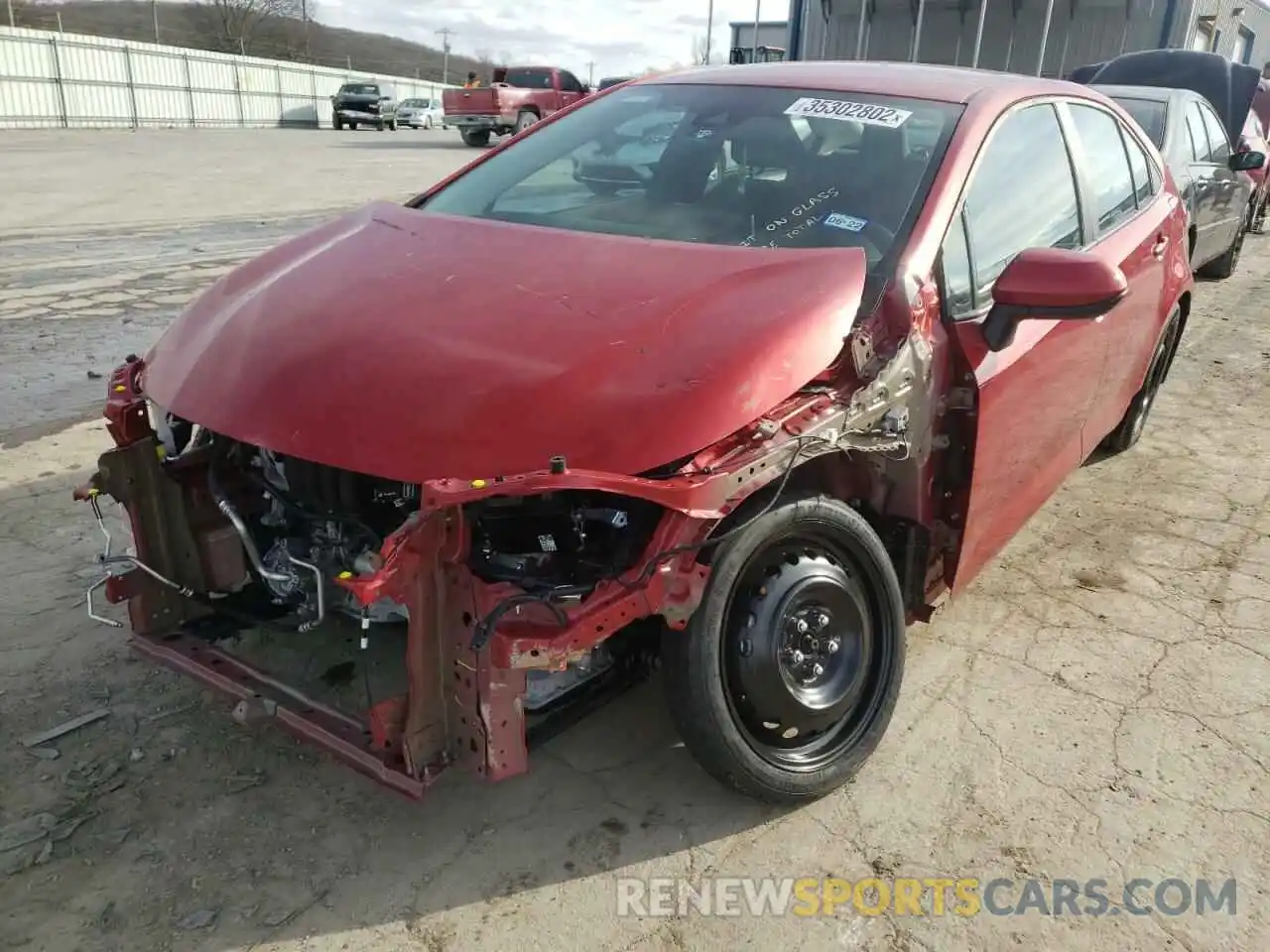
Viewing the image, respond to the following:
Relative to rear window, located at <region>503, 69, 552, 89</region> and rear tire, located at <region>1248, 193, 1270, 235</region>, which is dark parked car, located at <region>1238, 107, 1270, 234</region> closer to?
rear tire, located at <region>1248, 193, 1270, 235</region>

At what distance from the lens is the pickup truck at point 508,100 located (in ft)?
80.7

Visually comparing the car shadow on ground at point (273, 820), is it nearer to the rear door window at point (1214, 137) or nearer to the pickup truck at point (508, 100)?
the rear door window at point (1214, 137)

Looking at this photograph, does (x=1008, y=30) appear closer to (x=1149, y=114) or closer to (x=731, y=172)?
(x=1149, y=114)

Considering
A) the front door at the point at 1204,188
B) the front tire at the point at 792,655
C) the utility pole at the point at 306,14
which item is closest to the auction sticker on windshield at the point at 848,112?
the front tire at the point at 792,655

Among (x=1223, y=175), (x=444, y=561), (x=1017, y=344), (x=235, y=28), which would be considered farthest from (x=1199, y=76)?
(x=235, y=28)

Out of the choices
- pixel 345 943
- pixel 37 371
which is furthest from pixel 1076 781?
pixel 37 371

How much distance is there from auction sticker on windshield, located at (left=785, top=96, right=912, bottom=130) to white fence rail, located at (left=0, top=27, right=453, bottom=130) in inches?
1334

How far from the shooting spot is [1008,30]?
914 inches

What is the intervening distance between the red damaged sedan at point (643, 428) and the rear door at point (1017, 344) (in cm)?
2

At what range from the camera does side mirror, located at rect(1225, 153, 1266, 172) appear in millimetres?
7941

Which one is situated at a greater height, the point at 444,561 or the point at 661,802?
the point at 444,561

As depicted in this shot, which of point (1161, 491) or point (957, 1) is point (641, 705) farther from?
point (957, 1)

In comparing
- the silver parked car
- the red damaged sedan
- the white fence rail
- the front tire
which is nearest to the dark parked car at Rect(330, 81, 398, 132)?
the silver parked car

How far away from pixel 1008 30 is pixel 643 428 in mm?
25127
